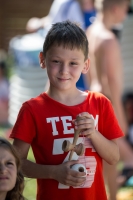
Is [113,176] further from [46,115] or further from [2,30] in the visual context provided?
[2,30]

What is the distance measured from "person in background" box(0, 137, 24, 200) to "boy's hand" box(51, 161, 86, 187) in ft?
0.65

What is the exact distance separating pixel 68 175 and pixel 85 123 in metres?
0.28

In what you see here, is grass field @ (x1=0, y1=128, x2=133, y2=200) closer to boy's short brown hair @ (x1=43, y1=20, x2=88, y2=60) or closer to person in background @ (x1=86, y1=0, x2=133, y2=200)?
person in background @ (x1=86, y1=0, x2=133, y2=200)

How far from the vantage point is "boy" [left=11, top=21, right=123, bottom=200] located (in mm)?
3014

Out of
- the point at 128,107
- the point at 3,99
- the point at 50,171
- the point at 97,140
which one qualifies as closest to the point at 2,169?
the point at 50,171

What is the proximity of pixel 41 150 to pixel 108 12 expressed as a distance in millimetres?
2552

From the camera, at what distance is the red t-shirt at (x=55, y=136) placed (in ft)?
9.97

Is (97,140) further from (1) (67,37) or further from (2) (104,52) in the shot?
(2) (104,52)

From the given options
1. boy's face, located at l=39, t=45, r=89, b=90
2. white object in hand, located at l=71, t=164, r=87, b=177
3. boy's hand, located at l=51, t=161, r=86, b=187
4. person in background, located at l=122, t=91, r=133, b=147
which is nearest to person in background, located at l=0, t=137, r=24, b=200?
boy's hand, located at l=51, t=161, r=86, b=187

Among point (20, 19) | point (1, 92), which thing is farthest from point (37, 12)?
point (1, 92)

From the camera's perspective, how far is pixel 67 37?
3021mm

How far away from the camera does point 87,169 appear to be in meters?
3.06

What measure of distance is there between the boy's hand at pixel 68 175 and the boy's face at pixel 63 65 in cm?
41

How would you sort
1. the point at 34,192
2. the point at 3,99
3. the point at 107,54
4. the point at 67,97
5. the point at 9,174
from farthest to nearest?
the point at 3,99
the point at 34,192
the point at 107,54
the point at 67,97
the point at 9,174
